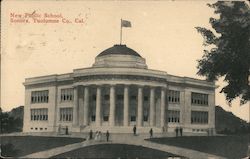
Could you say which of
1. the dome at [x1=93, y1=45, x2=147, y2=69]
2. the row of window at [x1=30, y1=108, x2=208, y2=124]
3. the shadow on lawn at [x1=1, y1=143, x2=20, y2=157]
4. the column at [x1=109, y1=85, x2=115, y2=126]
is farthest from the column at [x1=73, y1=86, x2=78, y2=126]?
the shadow on lawn at [x1=1, y1=143, x2=20, y2=157]

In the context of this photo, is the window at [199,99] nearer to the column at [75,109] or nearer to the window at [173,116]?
the window at [173,116]

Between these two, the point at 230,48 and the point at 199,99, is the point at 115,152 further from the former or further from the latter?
the point at 199,99

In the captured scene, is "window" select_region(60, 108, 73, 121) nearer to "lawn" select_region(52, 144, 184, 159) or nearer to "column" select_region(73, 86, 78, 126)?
"column" select_region(73, 86, 78, 126)

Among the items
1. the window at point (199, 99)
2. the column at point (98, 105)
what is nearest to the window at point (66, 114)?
the column at point (98, 105)

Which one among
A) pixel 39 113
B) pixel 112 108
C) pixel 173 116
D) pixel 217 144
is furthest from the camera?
pixel 39 113

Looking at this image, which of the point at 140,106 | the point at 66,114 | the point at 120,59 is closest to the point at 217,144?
the point at 140,106

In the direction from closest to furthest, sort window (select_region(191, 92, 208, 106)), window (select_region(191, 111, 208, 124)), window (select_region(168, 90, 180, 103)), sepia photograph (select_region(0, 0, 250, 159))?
1. sepia photograph (select_region(0, 0, 250, 159))
2. window (select_region(191, 111, 208, 124))
3. window (select_region(168, 90, 180, 103))
4. window (select_region(191, 92, 208, 106))

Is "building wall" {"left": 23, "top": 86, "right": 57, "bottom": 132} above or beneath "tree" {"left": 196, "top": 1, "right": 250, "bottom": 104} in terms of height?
beneath
